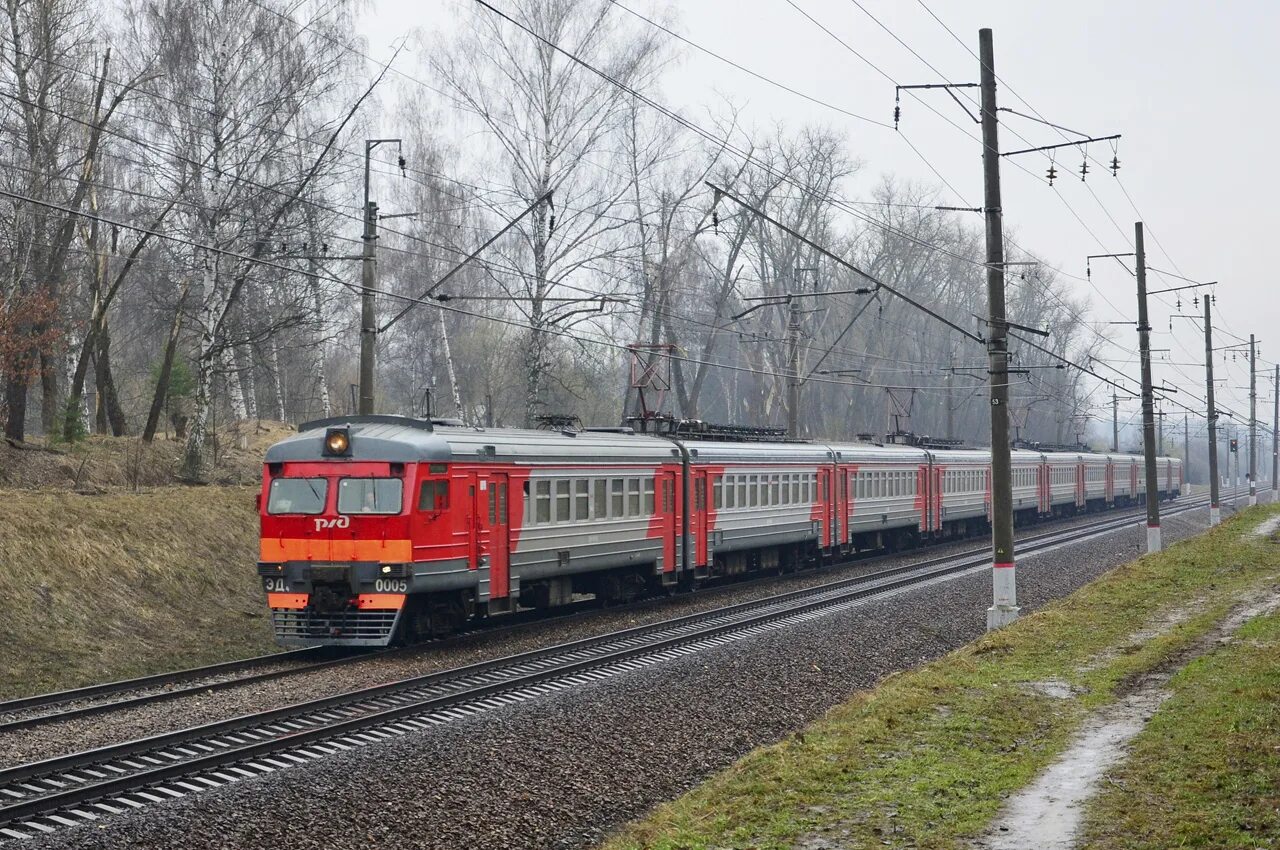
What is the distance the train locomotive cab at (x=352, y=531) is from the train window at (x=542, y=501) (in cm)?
216

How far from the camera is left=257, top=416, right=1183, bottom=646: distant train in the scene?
1705cm

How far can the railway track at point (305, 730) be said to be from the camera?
31.1 ft

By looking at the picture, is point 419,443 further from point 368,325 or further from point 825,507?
point 825,507

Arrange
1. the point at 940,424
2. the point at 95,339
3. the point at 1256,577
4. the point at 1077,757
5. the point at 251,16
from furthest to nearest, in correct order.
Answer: the point at 940,424, the point at 95,339, the point at 251,16, the point at 1256,577, the point at 1077,757

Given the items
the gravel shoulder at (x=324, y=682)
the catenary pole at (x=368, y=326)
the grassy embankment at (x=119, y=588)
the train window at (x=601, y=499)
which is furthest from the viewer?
the train window at (x=601, y=499)

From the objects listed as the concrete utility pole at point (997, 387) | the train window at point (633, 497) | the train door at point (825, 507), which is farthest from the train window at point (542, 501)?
the train door at point (825, 507)

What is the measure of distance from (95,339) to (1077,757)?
2513cm

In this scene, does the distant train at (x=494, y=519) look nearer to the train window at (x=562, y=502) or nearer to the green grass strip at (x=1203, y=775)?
the train window at (x=562, y=502)

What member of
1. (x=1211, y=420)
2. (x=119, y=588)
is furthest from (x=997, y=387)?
(x=1211, y=420)

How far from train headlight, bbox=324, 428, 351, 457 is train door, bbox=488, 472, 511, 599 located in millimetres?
2052

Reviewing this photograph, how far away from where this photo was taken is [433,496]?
56.9 ft

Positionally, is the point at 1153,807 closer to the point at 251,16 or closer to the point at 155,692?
the point at 155,692

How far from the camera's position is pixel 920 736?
11078 mm

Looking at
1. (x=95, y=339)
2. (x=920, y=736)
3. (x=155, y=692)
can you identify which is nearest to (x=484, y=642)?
(x=155, y=692)
